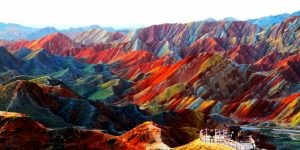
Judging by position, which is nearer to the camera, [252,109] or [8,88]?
[8,88]

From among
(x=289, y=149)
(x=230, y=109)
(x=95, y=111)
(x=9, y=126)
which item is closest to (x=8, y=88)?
(x=95, y=111)

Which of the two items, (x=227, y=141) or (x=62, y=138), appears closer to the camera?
(x=227, y=141)

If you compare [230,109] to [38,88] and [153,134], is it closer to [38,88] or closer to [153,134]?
[38,88]

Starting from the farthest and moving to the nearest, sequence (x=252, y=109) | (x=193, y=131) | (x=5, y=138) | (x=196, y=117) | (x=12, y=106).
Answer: (x=252, y=109), (x=196, y=117), (x=12, y=106), (x=193, y=131), (x=5, y=138)

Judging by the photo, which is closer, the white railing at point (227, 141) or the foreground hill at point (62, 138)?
the white railing at point (227, 141)

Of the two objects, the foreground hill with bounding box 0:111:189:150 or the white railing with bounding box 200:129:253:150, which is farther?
the foreground hill with bounding box 0:111:189:150

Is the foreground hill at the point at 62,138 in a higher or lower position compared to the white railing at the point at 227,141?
lower

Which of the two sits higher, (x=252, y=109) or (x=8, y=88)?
(x=8, y=88)

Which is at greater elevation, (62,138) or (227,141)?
Answer: (227,141)

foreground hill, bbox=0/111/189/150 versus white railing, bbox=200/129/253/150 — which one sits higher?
white railing, bbox=200/129/253/150

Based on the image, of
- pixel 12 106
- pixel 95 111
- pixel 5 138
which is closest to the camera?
pixel 5 138

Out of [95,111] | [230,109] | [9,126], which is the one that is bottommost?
[230,109]
